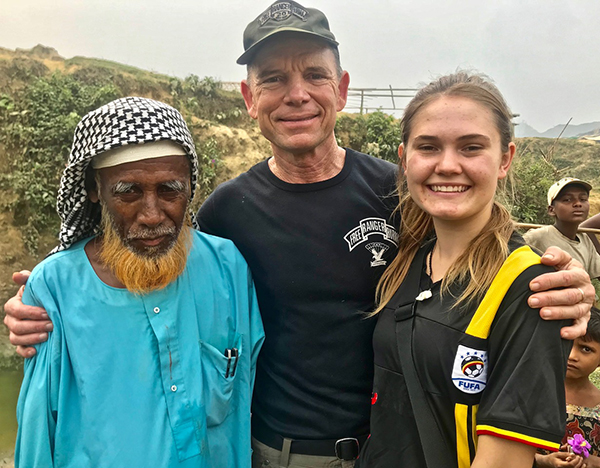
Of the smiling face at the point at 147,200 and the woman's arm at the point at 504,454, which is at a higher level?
the smiling face at the point at 147,200

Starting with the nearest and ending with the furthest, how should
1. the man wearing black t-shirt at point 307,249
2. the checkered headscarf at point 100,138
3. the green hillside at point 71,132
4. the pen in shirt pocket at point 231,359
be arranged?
1. the checkered headscarf at point 100,138
2. the pen in shirt pocket at point 231,359
3. the man wearing black t-shirt at point 307,249
4. the green hillside at point 71,132

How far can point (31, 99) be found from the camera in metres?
11.1

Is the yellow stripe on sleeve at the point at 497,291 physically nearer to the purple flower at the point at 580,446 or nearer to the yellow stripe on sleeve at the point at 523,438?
the yellow stripe on sleeve at the point at 523,438

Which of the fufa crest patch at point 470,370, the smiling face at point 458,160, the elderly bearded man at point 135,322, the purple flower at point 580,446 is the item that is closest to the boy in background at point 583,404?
the purple flower at point 580,446

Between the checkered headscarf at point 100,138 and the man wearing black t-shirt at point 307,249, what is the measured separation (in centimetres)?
49

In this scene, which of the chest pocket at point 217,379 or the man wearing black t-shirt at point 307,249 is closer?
the chest pocket at point 217,379

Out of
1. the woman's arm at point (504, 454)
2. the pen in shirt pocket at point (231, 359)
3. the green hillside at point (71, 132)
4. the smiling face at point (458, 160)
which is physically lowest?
the woman's arm at point (504, 454)

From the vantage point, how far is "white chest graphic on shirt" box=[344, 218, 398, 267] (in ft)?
6.60

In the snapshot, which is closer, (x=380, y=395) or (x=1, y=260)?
(x=380, y=395)

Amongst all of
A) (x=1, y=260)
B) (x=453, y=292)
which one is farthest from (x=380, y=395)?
(x=1, y=260)

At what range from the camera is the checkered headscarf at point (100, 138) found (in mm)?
1624

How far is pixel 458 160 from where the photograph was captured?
149 centimetres

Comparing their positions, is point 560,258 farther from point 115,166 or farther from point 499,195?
point 115,166

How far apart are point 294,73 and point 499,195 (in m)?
1.10
